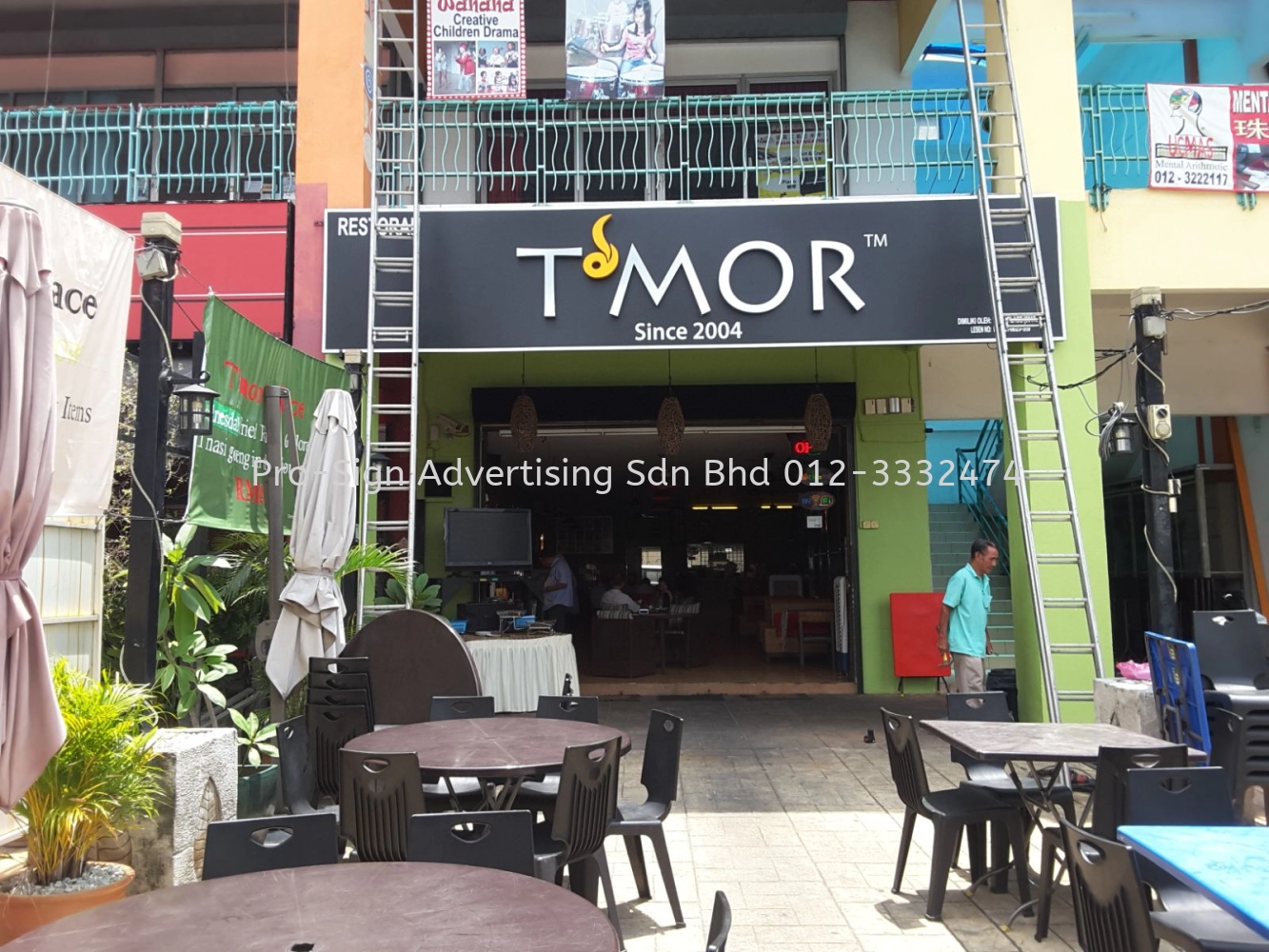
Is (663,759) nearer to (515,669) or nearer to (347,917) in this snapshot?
(347,917)

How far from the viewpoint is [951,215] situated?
793 centimetres

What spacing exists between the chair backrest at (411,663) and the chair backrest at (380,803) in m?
2.52

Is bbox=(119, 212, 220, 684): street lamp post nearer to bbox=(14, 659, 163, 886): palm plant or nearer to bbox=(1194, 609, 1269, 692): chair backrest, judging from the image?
bbox=(14, 659, 163, 886): palm plant

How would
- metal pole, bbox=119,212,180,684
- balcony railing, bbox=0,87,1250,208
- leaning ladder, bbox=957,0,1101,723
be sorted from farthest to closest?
1. balcony railing, bbox=0,87,1250,208
2. leaning ladder, bbox=957,0,1101,723
3. metal pole, bbox=119,212,180,684

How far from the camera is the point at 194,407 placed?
531cm

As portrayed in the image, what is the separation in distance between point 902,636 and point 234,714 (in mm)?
7060

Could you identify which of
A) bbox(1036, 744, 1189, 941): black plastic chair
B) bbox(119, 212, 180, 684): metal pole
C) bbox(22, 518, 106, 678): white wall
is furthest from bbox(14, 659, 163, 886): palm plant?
bbox(1036, 744, 1189, 941): black plastic chair

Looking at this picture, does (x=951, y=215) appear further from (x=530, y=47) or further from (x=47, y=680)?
(x=47, y=680)

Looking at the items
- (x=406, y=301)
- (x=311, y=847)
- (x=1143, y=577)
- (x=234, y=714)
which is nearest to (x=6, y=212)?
(x=311, y=847)

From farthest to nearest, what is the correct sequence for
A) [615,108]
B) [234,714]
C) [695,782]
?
1. [615,108]
2. [695,782]
3. [234,714]

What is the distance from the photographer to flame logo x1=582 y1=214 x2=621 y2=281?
314 inches

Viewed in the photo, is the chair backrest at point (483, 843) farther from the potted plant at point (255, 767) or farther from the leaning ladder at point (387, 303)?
the leaning ladder at point (387, 303)

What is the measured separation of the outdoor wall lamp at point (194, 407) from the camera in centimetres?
527

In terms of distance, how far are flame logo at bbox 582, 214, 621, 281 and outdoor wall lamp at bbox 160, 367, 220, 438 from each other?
3363 mm
